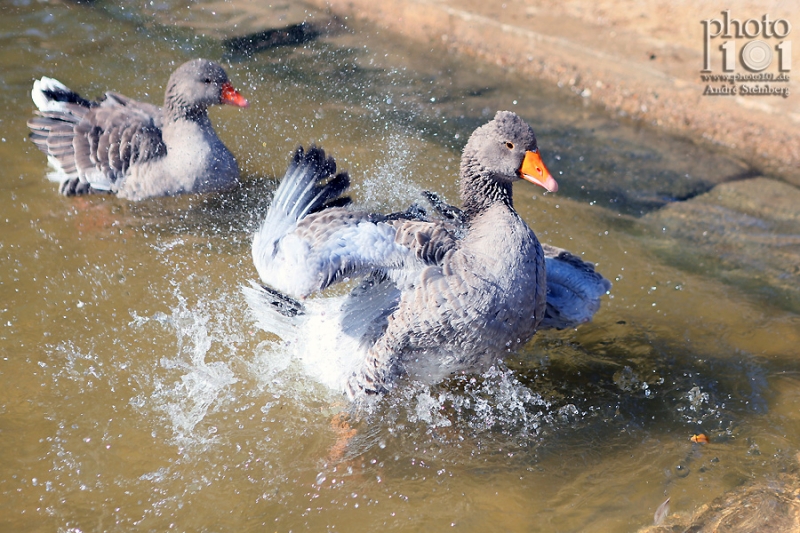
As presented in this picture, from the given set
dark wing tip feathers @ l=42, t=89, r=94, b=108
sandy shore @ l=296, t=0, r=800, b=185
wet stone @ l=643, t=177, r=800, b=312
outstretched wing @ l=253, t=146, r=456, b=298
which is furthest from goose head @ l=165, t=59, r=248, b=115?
wet stone @ l=643, t=177, r=800, b=312

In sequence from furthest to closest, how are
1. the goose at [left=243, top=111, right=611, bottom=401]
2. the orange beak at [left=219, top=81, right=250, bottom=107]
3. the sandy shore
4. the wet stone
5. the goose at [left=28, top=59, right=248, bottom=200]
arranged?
the sandy shore → the orange beak at [left=219, top=81, right=250, bottom=107] → the goose at [left=28, top=59, right=248, bottom=200] → the wet stone → the goose at [left=243, top=111, right=611, bottom=401]

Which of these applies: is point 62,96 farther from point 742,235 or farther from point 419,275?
point 742,235

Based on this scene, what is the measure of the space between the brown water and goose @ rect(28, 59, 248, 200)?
18 cm

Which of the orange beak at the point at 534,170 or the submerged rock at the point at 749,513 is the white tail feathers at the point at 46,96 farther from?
the submerged rock at the point at 749,513

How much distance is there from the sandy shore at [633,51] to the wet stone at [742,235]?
507 mm

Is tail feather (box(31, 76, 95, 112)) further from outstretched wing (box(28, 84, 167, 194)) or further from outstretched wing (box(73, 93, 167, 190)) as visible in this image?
outstretched wing (box(73, 93, 167, 190))

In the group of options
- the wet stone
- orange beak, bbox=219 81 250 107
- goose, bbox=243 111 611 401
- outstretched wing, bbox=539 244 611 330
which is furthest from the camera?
orange beak, bbox=219 81 250 107

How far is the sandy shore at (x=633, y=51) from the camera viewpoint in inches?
254

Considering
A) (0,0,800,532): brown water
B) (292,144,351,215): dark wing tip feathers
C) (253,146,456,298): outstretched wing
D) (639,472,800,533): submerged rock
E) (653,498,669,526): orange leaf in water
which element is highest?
(292,144,351,215): dark wing tip feathers

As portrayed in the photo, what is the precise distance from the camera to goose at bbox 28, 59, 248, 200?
17.9ft

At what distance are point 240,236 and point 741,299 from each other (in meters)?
3.58

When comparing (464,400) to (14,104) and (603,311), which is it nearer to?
(603,311)

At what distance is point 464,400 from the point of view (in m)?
4.08

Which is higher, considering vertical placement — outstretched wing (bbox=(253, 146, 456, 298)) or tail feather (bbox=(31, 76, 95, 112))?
tail feather (bbox=(31, 76, 95, 112))
